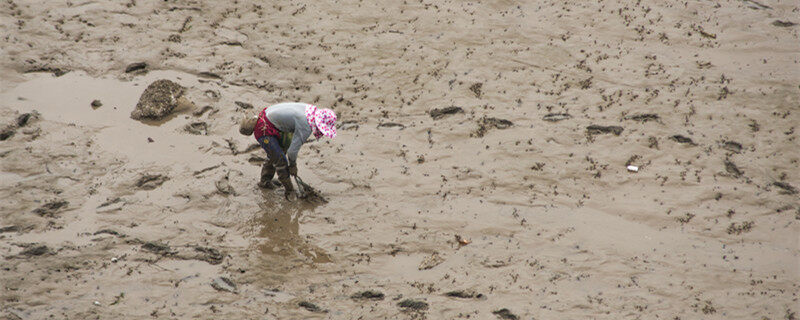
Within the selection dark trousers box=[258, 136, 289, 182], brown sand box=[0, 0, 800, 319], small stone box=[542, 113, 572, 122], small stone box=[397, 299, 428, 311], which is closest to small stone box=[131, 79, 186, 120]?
brown sand box=[0, 0, 800, 319]

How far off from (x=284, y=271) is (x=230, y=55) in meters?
3.86

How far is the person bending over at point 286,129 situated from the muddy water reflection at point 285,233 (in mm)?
193

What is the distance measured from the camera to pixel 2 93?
8391mm

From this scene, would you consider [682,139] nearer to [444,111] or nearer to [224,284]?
[444,111]

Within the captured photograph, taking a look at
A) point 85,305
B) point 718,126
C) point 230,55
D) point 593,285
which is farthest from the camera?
point 230,55

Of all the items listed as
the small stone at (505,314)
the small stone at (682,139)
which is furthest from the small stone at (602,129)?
the small stone at (505,314)

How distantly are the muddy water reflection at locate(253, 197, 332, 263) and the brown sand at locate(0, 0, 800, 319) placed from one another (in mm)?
25

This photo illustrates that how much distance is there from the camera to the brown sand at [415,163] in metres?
6.23

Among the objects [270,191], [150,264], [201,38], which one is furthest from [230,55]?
[150,264]

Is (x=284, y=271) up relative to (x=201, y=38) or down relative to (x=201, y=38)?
down

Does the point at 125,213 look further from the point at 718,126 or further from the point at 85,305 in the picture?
the point at 718,126

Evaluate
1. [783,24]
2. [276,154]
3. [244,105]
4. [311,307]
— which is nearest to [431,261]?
[311,307]

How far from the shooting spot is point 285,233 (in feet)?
22.5

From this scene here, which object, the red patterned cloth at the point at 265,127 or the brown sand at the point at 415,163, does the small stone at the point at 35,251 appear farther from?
the red patterned cloth at the point at 265,127
